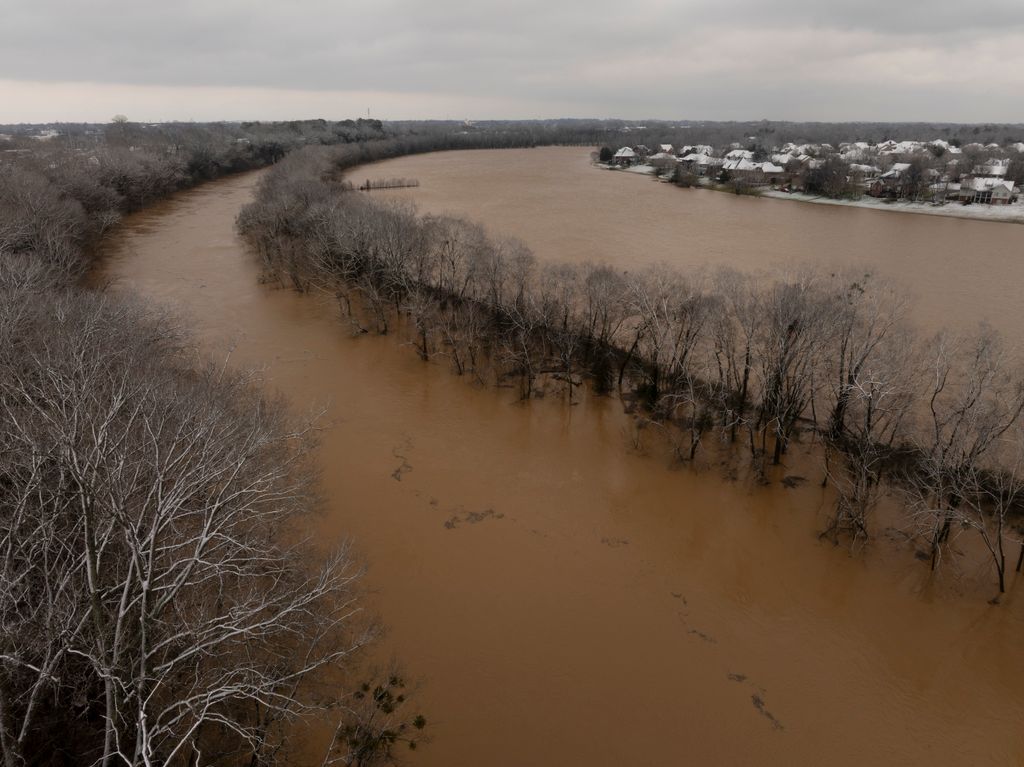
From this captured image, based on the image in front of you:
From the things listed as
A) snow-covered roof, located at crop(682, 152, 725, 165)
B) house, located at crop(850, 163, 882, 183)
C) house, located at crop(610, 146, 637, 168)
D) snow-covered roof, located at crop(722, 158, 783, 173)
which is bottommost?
house, located at crop(850, 163, 882, 183)

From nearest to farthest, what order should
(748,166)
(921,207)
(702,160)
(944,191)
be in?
(921,207) < (944,191) < (748,166) < (702,160)

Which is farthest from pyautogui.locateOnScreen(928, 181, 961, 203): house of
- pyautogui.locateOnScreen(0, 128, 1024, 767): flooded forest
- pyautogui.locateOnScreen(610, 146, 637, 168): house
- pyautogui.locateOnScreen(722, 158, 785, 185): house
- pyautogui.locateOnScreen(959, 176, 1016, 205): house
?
pyautogui.locateOnScreen(610, 146, 637, 168): house

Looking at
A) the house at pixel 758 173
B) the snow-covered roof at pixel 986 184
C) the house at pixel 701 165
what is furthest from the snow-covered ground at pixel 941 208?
the house at pixel 701 165

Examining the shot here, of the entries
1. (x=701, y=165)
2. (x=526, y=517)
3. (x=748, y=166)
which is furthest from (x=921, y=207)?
(x=526, y=517)

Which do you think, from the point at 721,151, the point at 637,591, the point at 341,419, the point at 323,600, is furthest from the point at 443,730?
the point at 721,151

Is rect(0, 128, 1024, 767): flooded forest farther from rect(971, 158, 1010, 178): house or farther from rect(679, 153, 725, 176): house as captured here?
rect(679, 153, 725, 176): house

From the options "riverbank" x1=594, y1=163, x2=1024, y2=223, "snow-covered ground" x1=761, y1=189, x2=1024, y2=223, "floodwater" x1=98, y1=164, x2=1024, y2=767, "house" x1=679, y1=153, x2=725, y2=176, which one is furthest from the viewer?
"house" x1=679, y1=153, x2=725, y2=176

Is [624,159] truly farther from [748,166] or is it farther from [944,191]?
[944,191]
